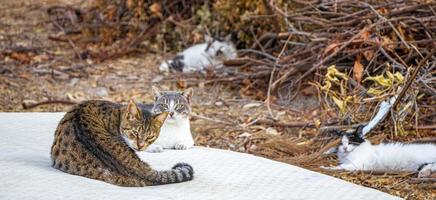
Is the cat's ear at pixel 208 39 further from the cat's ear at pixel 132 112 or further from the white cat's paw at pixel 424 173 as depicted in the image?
the cat's ear at pixel 132 112

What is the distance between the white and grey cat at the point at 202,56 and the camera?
328 inches

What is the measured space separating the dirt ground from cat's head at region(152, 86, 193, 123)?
445 millimetres

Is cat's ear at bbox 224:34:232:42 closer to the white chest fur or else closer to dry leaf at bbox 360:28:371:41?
dry leaf at bbox 360:28:371:41

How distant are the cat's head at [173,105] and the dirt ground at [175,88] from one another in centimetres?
45

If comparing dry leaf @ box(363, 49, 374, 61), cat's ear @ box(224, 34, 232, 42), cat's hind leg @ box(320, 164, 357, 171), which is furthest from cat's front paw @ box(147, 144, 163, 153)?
cat's ear @ box(224, 34, 232, 42)

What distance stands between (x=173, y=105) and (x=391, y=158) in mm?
1457

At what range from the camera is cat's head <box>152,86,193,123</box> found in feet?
19.3

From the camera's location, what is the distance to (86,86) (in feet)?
26.4

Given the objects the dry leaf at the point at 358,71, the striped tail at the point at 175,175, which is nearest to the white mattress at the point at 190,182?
the striped tail at the point at 175,175

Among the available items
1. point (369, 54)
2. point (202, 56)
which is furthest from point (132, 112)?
point (202, 56)

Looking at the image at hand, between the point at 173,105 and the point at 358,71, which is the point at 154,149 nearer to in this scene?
the point at 173,105

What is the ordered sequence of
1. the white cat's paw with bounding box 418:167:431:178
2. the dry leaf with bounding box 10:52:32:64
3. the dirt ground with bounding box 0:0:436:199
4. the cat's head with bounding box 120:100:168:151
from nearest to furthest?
the cat's head with bounding box 120:100:168:151 < the white cat's paw with bounding box 418:167:431:178 < the dirt ground with bounding box 0:0:436:199 < the dry leaf with bounding box 10:52:32:64

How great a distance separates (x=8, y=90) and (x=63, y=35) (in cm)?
205

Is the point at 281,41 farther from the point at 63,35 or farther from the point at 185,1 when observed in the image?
the point at 63,35
